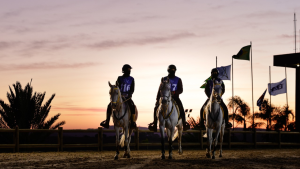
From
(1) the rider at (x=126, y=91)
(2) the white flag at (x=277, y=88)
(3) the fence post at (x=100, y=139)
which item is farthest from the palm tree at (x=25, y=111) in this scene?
(2) the white flag at (x=277, y=88)

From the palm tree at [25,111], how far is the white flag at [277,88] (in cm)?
2444

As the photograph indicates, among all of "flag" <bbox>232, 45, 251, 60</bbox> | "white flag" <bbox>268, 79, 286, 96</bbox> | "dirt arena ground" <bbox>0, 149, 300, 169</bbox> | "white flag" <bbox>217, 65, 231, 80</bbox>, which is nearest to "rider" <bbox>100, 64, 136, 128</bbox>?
"dirt arena ground" <bbox>0, 149, 300, 169</bbox>

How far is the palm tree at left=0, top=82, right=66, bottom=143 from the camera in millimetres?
28234

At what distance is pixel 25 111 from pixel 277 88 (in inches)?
1064

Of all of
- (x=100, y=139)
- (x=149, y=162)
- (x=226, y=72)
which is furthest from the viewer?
(x=226, y=72)

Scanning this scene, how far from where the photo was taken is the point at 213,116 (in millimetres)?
16641

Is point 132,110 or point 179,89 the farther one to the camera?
point 179,89

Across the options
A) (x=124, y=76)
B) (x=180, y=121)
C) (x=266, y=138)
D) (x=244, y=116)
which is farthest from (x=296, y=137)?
(x=124, y=76)

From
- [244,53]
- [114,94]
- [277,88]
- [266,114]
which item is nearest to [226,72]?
[244,53]

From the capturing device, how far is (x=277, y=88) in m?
43.8

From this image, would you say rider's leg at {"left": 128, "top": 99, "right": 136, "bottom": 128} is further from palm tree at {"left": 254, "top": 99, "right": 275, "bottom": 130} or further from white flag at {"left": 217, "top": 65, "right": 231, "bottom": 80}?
palm tree at {"left": 254, "top": 99, "right": 275, "bottom": 130}

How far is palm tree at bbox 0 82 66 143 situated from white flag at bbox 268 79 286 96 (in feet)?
80.2

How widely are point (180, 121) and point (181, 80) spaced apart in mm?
1993

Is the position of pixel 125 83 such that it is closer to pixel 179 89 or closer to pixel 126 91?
pixel 126 91
